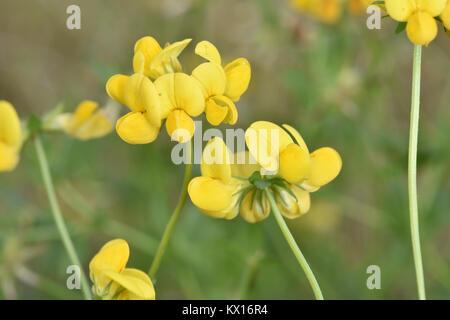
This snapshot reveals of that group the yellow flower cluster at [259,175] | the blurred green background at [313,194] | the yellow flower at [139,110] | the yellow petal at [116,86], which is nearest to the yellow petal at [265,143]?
the yellow flower cluster at [259,175]

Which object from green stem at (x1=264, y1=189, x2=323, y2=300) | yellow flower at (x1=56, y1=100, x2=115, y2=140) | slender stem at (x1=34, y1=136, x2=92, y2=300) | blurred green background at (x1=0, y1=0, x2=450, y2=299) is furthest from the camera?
blurred green background at (x1=0, y1=0, x2=450, y2=299)

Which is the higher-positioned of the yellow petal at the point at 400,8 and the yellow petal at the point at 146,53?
the yellow petal at the point at 400,8

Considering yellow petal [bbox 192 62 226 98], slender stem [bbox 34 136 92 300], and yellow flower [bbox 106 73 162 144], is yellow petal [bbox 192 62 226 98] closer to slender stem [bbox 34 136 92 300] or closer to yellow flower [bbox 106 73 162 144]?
yellow flower [bbox 106 73 162 144]

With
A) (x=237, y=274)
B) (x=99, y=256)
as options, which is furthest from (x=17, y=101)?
(x=99, y=256)

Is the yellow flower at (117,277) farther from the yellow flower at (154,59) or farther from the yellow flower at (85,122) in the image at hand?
the yellow flower at (85,122)

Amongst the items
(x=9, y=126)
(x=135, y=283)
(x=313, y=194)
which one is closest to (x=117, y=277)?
(x=135, y=283)

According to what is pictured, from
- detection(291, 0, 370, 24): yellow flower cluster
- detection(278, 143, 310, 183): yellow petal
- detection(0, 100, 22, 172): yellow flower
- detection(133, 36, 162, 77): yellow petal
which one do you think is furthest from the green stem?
detection(291, 0, 370, 24): yellow flower cluster

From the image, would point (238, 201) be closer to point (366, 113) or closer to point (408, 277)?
point (366, 113)
